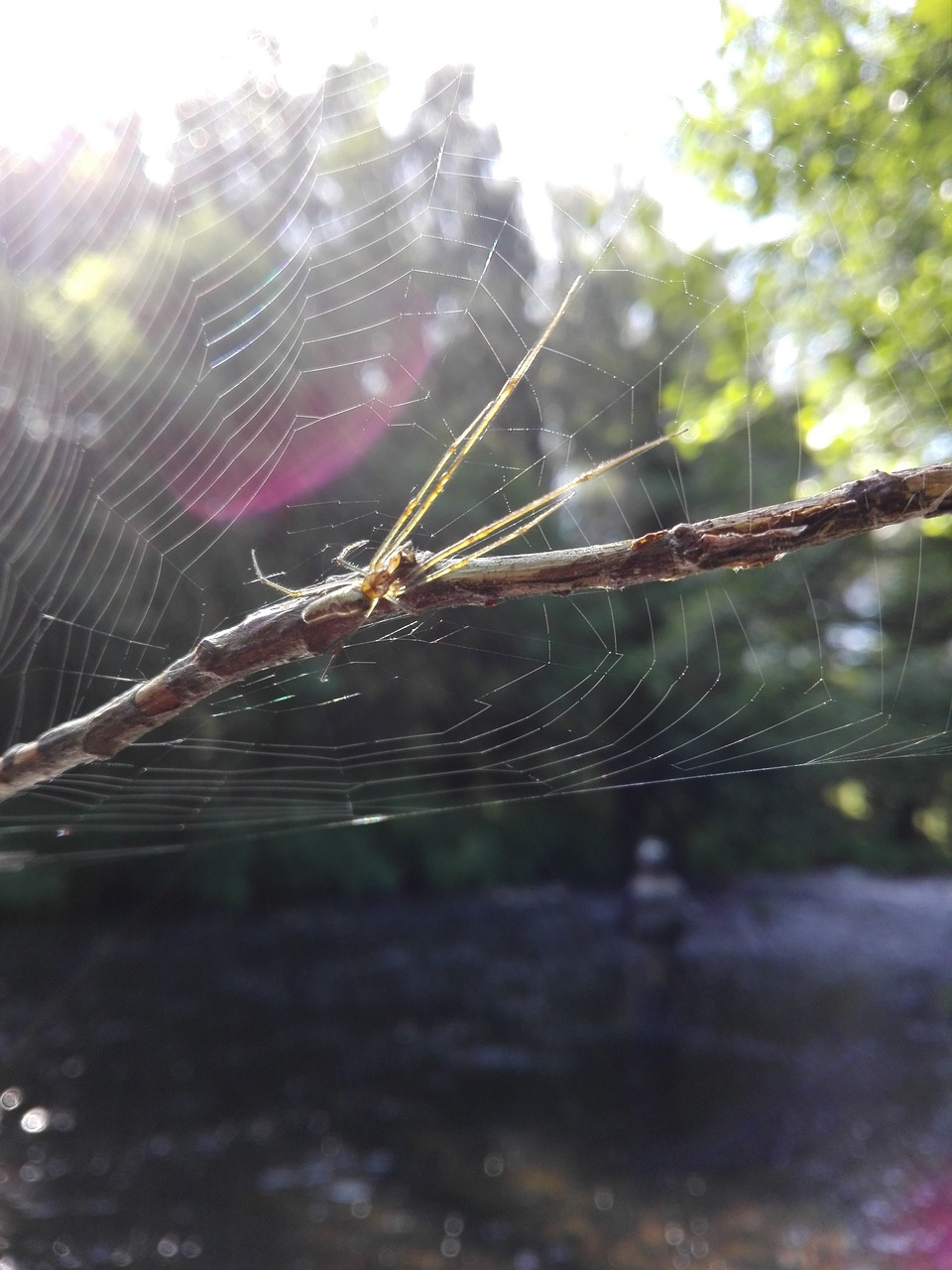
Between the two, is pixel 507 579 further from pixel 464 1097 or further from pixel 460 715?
pixel 460 715

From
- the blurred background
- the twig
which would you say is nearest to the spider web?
the blurred background

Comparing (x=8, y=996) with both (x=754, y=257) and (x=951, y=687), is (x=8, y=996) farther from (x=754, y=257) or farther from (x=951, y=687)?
(x=951, y=687)

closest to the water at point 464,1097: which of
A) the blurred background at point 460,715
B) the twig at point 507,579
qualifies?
the blurred background at point 460,715

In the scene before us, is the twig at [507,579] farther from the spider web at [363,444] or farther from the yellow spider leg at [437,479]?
the spider web at [363,444]

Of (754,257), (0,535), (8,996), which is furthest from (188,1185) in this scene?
(754,257)

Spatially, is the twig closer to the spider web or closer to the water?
the spider web

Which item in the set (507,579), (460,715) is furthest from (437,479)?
(460,715)
